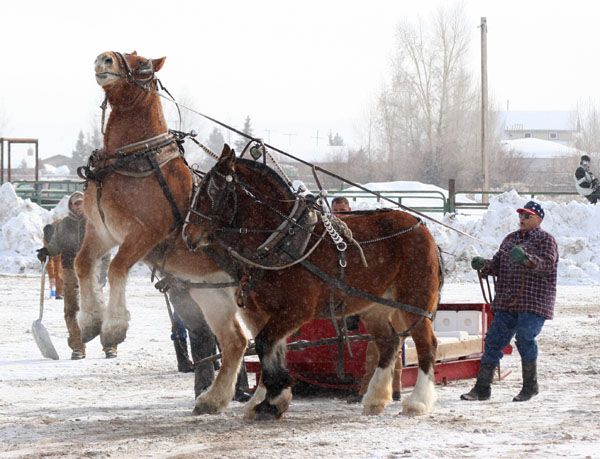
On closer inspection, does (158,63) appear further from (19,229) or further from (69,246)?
(19,229)

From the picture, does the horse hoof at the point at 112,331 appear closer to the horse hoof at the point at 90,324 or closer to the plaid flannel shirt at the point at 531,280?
the horse hoof at the point at 90,324

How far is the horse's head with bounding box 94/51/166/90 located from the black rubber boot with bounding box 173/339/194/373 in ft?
10.2

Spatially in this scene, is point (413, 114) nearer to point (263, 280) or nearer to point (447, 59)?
point (447, 59)

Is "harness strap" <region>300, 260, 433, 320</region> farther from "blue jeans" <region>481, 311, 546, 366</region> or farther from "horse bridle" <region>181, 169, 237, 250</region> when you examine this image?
"blue jeans" <region>481, 311, 546, 366</region>

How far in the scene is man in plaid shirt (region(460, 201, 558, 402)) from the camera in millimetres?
9883

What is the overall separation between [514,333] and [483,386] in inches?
21.0

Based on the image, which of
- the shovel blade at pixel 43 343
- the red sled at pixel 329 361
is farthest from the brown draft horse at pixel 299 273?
the shovel blade at pixel 43 343

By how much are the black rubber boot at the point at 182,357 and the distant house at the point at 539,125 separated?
364ft

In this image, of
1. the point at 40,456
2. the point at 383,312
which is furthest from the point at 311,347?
the point at 40,456

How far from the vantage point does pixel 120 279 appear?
29.3 feet

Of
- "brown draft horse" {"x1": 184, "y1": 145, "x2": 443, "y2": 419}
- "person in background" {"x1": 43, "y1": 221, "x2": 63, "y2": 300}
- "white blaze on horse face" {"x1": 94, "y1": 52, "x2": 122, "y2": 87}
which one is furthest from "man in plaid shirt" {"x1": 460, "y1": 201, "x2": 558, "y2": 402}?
"person in background" {"x1": 43, "y1": 221, "x2": 63, "y2": 300}

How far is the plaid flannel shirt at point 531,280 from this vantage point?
9867 mm

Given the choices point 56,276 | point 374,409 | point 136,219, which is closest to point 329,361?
point 374,409

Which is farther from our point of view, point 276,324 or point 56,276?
point 56,276
